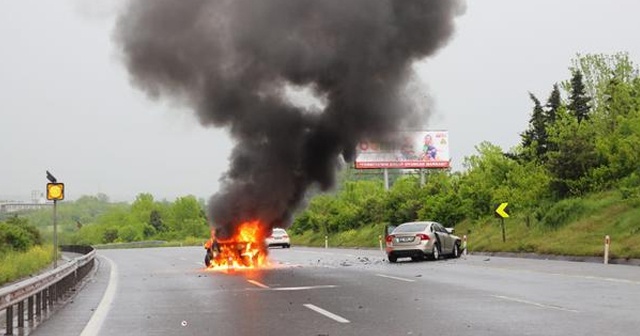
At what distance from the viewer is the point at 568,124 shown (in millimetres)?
40531

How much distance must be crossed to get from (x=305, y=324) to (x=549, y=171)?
31.6m

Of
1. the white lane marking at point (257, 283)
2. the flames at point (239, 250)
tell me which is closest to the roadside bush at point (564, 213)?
the flames at point (239, 250)

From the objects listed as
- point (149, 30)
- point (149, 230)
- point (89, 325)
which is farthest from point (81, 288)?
point (149, 230)

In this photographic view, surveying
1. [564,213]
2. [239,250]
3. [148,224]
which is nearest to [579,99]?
[564,213]

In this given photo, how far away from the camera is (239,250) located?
25.4 metres

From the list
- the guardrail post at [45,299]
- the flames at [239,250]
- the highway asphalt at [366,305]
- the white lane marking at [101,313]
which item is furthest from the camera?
the flames at [239,250]

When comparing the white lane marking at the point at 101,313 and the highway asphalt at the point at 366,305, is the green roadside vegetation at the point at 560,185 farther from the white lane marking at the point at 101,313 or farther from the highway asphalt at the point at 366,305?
the white lane marking at the point at 101,313

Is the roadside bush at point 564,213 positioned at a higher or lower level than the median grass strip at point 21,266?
higher

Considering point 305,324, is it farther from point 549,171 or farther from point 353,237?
point 353,237

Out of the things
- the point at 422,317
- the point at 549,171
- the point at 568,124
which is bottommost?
the point at 422,317

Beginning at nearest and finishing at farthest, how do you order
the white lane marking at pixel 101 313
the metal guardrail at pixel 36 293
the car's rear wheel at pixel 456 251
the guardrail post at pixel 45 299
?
the metal guardrail at pixel 36 293 → the white lane marking at pixel 101 313 → the guardrail post at pixel 45 299 → the car's rear wheel at pixel 456 251

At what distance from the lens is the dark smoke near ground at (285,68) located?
2720 centimetres

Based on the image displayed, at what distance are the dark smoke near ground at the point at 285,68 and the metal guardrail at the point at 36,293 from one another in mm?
10470

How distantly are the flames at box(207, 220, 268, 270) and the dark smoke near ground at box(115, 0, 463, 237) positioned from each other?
2.84 feet
